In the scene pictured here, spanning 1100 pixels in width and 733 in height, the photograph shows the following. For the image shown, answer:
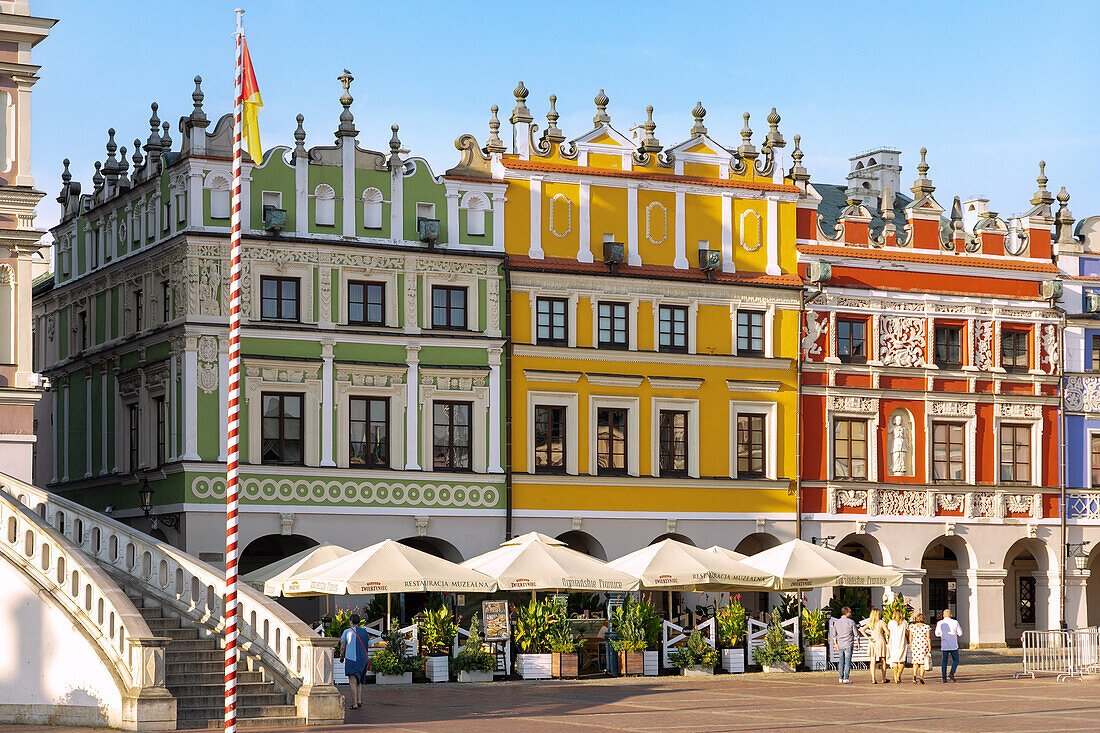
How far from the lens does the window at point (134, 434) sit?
43.7 metres

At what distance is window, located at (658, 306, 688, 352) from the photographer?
151ft

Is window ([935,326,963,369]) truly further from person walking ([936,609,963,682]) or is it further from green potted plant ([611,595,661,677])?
green potted plant ([611,595,661,677])

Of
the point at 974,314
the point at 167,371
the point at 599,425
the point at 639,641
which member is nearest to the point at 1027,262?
the point at 974,314

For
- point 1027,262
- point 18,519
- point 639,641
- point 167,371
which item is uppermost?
point 1027,262

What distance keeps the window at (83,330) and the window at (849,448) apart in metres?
20.5

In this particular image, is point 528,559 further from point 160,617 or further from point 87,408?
point 87,408

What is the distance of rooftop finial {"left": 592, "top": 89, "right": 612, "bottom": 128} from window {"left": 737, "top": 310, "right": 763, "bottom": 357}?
6.25 meters

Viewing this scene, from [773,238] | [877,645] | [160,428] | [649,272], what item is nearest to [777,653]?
[877,645]

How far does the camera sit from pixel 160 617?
2833cm

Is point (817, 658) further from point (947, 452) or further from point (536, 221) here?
point (536, 221)

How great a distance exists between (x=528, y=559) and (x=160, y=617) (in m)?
10.7

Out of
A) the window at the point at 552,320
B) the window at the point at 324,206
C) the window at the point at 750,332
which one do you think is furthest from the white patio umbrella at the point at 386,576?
the window at the point at 750,332

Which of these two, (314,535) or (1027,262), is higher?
(1027,262)

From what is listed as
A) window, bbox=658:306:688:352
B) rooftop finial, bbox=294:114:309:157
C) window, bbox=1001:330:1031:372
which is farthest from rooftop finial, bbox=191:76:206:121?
window, bbox=1001:330:1031:372
